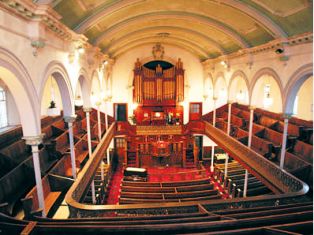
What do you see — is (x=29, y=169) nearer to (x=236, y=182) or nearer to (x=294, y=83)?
(x=294, y=83)

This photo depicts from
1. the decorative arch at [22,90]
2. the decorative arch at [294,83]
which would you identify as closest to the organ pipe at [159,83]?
the decorative arch at [294,83]

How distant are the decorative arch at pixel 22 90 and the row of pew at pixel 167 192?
223 inches

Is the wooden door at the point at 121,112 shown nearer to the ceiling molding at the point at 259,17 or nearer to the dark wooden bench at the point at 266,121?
the dark wooden bench at the point at 266,121

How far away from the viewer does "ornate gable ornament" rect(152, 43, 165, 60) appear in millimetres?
18848

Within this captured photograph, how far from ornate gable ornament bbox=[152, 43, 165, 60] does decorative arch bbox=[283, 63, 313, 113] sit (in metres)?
11.9

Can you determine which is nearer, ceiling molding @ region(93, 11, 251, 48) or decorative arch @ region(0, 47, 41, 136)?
decorative arch @ region(0, 47, 41, 136)

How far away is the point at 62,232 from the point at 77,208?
2.06 m

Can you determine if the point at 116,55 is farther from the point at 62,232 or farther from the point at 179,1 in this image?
the point at 62,232

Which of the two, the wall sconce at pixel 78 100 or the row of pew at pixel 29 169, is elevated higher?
the wall sconce at pixel 78 100

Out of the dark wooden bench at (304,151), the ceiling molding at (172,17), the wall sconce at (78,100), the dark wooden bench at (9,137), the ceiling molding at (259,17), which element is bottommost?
the dark wooden bench at (304,151)

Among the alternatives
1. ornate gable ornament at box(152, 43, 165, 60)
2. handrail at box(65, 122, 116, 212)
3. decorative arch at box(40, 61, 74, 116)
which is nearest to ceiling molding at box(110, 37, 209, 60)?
ornate gable ornament at box(152, 43, 165, 60)

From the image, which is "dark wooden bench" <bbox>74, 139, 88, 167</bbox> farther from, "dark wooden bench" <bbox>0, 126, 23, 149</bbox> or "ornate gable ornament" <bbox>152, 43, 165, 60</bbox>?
"ornate gable ornament" <bbox>152, 43, 165, 60</bbox>

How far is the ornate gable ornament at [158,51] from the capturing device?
18.8 m

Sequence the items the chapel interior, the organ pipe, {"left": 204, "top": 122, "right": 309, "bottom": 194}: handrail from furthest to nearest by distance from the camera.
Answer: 1. the organ pipe
2. {"left": 204, "top": 122, "right": 309, "bottom": 194}: handrail
3. the chapel interior
